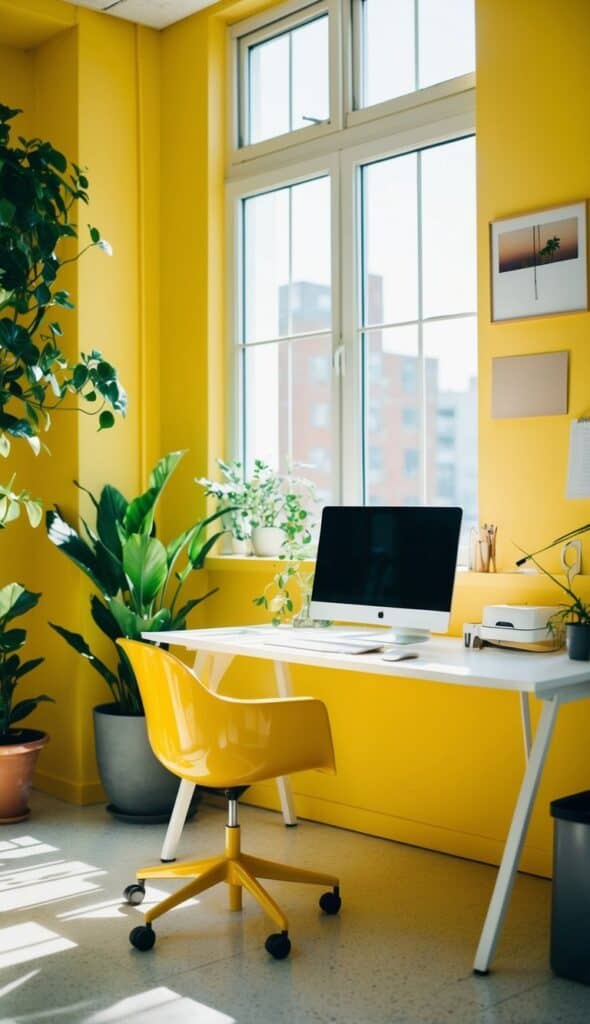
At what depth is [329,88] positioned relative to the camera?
14.5 feet

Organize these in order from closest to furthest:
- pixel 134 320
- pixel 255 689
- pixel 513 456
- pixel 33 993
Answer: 1. pixel 33 993
2. pixel 513 456
3. pixel 255 689
4. pixel 134 320

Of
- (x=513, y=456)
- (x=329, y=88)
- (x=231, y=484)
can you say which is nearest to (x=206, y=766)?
(x=513, y=456)

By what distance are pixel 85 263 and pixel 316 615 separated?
192 cm

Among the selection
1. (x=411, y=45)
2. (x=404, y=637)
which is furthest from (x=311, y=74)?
(x=404, y=637)

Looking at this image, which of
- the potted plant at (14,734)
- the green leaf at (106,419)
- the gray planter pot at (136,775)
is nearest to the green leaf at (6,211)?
the green leaf at (106,419)

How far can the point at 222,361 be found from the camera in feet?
16.1

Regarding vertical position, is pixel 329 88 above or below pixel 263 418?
above

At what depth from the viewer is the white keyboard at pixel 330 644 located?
11.0 ft

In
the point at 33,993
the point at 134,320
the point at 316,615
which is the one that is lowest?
the point at 33,993

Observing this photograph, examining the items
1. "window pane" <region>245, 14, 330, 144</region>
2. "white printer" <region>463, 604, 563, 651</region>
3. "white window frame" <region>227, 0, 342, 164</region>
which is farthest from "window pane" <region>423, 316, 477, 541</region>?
"window pane" <region>245, 14, 330, 144</region>

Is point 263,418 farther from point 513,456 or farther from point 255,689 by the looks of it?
point 513,456

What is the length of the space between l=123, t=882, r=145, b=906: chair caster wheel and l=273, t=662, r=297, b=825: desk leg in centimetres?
87

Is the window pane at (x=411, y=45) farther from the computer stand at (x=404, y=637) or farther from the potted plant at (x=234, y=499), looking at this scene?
the computer stand at (x=404, y=637)

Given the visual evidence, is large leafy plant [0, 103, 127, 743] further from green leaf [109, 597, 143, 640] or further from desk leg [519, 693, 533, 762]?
desk leg [519, 693, 533, 762]
